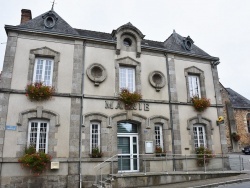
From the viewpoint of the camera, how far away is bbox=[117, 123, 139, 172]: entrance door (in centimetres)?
1127

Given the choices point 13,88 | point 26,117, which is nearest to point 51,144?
point 26,117

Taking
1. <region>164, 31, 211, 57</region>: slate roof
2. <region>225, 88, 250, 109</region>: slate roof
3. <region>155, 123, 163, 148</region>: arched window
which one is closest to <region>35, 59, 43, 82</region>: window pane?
<region>155, 123, 163, 148</region>: arched window

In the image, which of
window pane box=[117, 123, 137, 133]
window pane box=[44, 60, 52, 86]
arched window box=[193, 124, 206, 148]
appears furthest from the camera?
arched window box=[193, 124, 206, 148]

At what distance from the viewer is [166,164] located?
37.5 ft

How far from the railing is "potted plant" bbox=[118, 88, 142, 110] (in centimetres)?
253

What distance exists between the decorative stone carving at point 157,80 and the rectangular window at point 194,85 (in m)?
1.91

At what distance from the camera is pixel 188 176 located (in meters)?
10.3

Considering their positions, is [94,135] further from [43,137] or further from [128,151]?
[43,137]

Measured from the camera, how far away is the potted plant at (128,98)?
37.4ft

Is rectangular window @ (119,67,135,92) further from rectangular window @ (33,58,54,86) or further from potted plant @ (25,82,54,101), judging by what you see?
potted plant @ (25,82,54,101)

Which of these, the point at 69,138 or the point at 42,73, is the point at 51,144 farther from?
the point at 42,73

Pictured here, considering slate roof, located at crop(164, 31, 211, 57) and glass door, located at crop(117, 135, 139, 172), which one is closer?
glass door, located at crop(117, 135, 139, 172)

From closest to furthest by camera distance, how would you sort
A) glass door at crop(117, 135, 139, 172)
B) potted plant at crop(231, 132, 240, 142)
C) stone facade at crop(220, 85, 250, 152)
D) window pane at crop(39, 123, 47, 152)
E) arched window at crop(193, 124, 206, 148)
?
window pane at crop(39, 123, 47, 152) < glass door at crop(117, 135, 139, 172) < arched window at crop(193, 124, 206, 148) < potted plant at crop(231, 132, 240, 142) < stone facade at crop(220, 85, 250, 152)

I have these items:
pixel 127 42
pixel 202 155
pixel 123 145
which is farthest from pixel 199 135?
pixel 127 42
